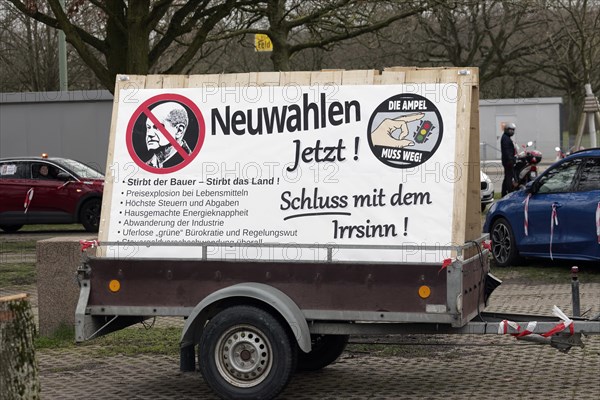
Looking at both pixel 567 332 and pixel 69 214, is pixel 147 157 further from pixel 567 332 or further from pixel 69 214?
pixel 69 214

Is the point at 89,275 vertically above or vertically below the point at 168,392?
above

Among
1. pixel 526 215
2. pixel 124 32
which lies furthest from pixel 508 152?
pixel 526 215

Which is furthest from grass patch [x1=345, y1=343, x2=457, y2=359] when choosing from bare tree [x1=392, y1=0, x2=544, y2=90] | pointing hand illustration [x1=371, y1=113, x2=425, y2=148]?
bare tree [x1=392, y1=0, x2=544, y2=90]

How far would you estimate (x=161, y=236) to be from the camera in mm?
8367

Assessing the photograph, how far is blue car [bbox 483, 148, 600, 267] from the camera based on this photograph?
14.7m

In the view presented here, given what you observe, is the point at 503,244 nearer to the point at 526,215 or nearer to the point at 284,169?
the point at 526,215

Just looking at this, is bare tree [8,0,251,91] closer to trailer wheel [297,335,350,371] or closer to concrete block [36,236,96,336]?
concrete block [36,236,96,336]

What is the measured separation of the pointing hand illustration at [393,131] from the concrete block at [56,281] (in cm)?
381

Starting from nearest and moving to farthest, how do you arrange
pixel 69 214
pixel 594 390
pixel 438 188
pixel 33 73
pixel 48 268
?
pixel 438 188
pixel 594 390
pixel 48 268
pixel 69 214
pixel 33 73

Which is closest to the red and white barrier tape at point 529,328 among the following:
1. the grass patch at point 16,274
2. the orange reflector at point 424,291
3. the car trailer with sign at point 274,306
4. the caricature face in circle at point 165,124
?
the car trailer with sign at point 274,306

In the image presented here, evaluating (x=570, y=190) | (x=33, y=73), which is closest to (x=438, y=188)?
(x=570, y=190)

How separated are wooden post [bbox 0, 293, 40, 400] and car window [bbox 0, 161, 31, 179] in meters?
18.3

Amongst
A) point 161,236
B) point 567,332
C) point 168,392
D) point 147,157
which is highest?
point 147,157

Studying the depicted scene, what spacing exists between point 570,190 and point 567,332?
23.6 ft
